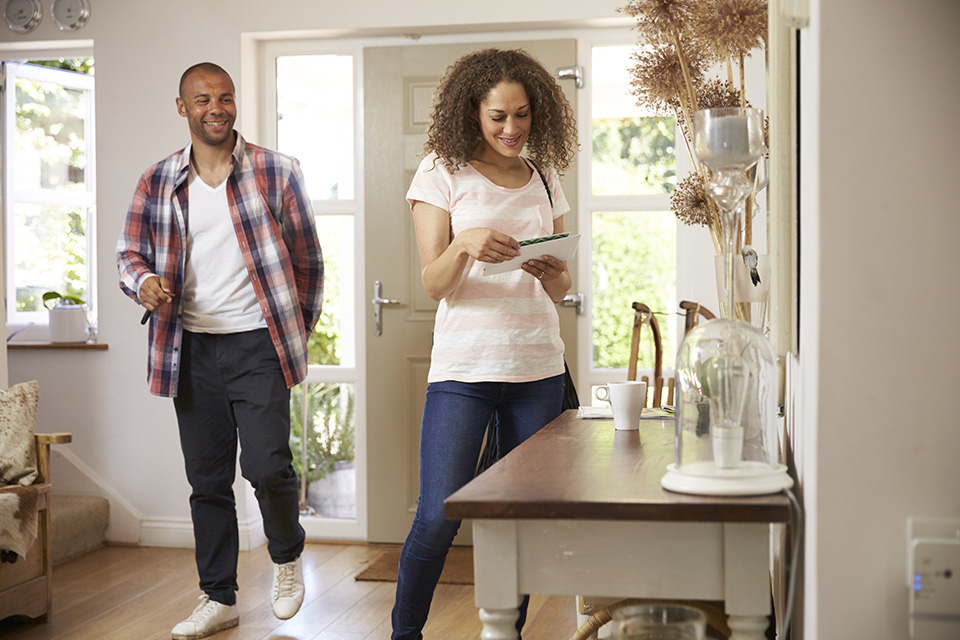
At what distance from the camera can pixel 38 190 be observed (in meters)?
4.09

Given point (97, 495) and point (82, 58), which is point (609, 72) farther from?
point (97, 495)

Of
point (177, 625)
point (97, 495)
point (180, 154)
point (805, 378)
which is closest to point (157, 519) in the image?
point (97, 495)

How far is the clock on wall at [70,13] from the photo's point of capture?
12.5 ft

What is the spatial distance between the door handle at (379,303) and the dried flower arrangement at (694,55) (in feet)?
6.30

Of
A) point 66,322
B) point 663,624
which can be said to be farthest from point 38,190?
point 663,624

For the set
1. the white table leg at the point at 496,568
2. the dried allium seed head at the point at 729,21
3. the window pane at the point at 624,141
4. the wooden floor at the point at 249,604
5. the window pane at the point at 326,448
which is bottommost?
the wooden floor at the point at 249,604

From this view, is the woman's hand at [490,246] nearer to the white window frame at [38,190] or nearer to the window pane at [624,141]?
A: the window pane at [624,141]

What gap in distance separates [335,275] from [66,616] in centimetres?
162

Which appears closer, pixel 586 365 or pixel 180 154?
pixel 180 154

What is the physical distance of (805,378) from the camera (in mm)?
1082

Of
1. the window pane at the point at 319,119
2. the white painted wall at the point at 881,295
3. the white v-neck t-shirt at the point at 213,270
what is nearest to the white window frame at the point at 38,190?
the window pane at the point at 319,119

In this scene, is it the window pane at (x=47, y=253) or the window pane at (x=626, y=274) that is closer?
the window pane at (x=626, y=274)

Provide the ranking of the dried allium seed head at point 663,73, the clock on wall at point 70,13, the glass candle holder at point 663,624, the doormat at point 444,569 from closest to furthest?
the glass candle holder at point 663,624 < the dried allium seed head at point 663,73 < the doormat at point 444,569 < the clock on wall at point 70,13

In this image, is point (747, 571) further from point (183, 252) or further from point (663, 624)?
point (183, 252)
